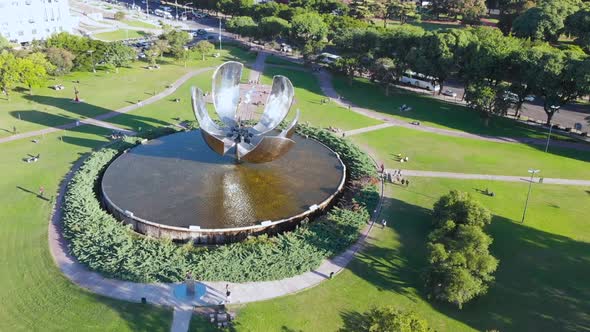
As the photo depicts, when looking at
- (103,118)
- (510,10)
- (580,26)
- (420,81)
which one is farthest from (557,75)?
(510,10)

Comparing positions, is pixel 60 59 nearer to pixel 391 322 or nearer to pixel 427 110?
pixel 427 110

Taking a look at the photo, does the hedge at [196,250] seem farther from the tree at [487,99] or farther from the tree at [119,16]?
the tree at [119,16]

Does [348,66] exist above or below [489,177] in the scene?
above

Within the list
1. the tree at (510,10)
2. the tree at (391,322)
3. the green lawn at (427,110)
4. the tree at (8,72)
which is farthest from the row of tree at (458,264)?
the tree at (510,10)

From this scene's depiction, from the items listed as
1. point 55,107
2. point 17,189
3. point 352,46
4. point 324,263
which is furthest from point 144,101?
point 324,263

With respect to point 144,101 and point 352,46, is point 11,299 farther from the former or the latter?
point 352,46

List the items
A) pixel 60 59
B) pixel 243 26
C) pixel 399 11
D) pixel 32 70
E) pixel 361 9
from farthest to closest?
pixel 399 11
pixel 361 9
pixel 243 26
pixel 60 59
pixel 32 70

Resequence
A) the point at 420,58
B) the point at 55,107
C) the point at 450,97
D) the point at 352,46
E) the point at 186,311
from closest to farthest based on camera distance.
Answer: the point at 186,311
the point at 55,107
the point at 420,58
the point at 450,97
the point at 352,46
